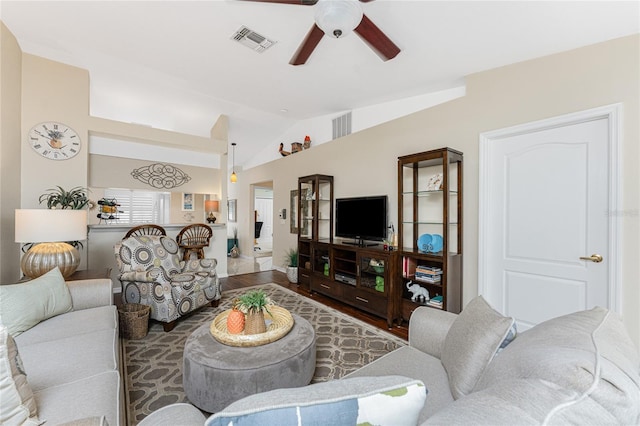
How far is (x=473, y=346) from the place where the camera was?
1.12 m

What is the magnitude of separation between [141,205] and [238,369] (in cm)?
638

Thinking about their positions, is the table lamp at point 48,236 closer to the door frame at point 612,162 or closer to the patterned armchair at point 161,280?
the patterned armchair at point 161,280

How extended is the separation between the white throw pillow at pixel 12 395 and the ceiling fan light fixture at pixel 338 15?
6.31ft

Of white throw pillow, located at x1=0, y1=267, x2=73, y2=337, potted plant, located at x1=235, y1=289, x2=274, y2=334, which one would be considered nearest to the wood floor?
potted plant, located at x1=235, y1=289, x2=274, y2=334

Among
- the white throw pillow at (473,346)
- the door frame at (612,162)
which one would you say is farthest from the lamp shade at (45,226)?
the door frame at (612,162)

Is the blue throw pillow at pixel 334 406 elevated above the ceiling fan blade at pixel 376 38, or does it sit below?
below

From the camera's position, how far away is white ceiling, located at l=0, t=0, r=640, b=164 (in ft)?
6.46

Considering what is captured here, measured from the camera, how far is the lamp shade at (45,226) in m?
2.23

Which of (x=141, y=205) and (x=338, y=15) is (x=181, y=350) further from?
(x=141, y=205)

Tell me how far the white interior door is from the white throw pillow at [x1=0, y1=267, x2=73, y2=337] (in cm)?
355

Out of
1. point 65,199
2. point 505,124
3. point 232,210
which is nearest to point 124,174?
point 65,199

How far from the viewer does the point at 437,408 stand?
108cm

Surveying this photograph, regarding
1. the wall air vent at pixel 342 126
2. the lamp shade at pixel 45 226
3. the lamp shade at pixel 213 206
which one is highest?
the wall air vent at pixel 342 126

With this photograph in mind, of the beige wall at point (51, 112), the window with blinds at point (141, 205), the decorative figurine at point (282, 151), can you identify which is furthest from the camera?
the window with blinds at point (141, 205)
